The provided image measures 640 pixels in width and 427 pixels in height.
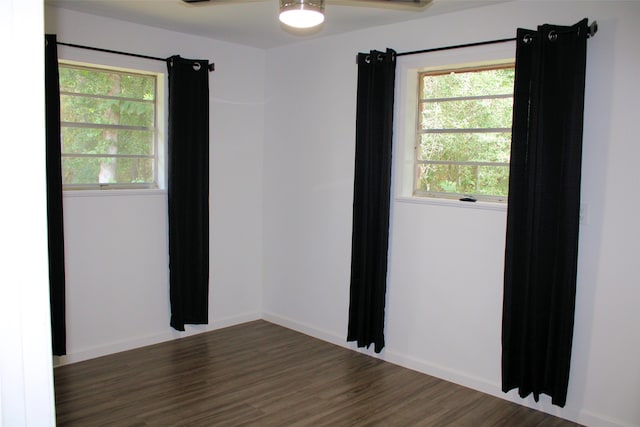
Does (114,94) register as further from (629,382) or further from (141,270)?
(629,382)

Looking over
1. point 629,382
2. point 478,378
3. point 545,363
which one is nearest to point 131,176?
point 478,378

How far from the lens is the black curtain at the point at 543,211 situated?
9.71 ft

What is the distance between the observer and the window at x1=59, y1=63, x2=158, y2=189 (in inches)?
154

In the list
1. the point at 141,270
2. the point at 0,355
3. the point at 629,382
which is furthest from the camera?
the point at 141,270

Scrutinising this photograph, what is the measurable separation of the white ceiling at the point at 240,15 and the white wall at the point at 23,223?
2910 millimetres

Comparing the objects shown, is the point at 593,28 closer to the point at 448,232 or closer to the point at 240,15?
the point at 448,232

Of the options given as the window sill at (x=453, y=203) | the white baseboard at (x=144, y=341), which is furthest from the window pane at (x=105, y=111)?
the window sill at (x=453, y=203)

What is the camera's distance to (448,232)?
145 inches

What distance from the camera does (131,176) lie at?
429 centimetres

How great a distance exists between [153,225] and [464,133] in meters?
2.63

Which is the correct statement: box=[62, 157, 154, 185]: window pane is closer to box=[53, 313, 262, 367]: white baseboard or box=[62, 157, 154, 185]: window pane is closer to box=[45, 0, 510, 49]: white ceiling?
box=[45, 0, 510, 49]: white ceiling

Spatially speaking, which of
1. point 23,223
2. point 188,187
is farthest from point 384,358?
point 23,223

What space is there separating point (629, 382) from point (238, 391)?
2419 millimetres

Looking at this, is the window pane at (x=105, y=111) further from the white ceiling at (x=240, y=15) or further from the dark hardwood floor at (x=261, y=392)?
the dark hardwood floor at (x=261, y=392)
